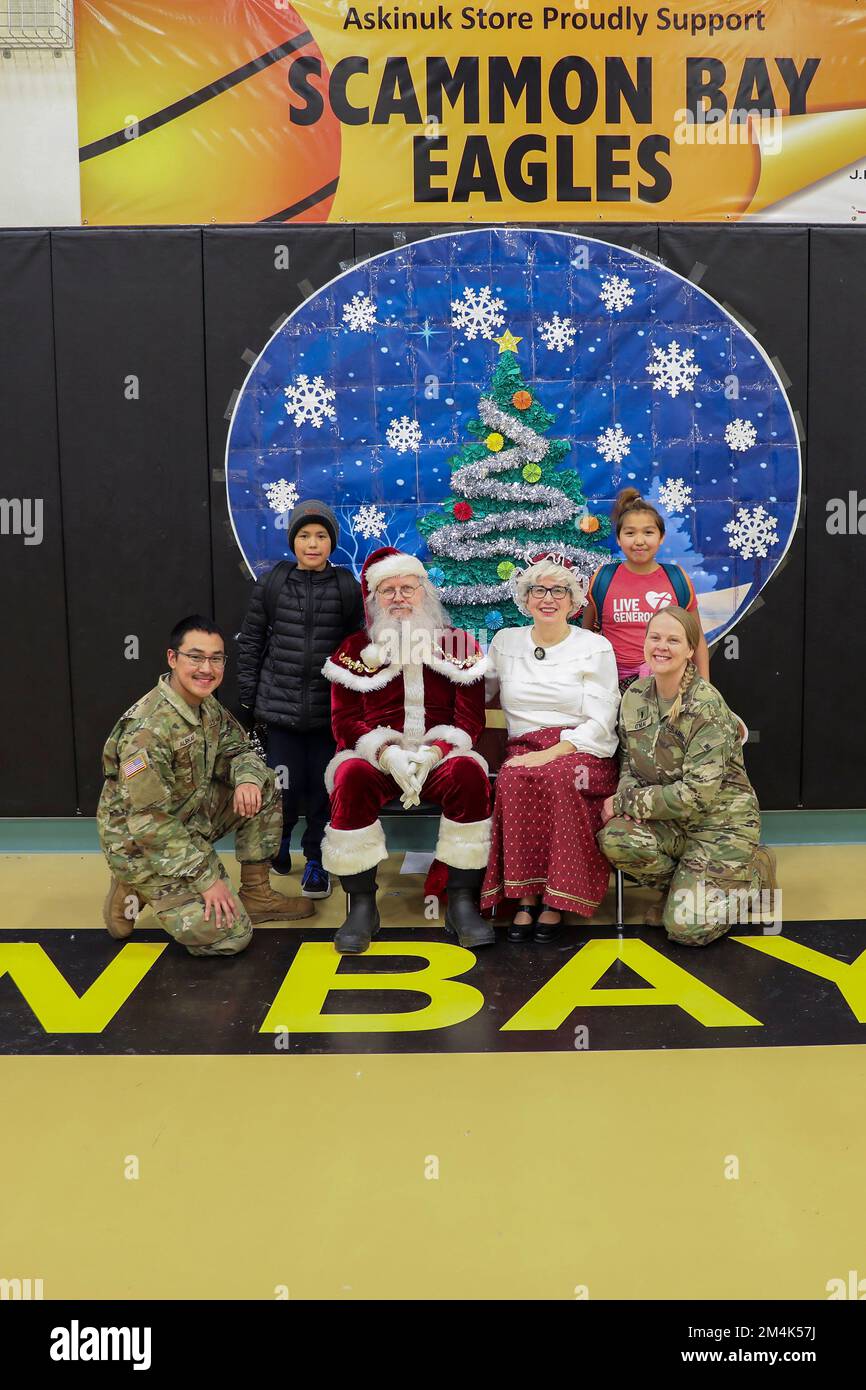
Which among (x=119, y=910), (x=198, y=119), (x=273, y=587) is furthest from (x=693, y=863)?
(x=198, y=119)

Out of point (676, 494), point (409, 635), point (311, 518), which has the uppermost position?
point (676, 494)

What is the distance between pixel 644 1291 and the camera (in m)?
1.89

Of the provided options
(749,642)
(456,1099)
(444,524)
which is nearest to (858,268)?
(749,642)

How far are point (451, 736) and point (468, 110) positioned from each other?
8.10ft

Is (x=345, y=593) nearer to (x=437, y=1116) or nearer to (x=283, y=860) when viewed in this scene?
(x=283, y=860)

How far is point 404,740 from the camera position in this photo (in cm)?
356

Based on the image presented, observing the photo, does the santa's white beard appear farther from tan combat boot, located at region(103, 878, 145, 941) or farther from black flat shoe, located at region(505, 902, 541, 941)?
tan combat boot, located at region(103, 878, 145, 941)

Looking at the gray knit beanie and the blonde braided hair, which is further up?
the gray knit beanie

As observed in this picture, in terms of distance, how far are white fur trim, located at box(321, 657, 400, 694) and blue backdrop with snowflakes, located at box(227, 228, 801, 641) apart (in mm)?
801

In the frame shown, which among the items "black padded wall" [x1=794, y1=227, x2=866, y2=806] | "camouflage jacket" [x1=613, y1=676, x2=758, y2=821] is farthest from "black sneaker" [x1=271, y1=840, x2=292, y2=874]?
"black padded wall" [x1=794, y1=227, x2=866, y2=806]

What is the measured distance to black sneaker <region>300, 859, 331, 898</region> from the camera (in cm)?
391

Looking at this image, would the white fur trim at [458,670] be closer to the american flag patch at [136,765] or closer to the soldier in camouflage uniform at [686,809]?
the soldier in camouflage uniform at [686,809]

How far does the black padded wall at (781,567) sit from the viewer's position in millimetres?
4199

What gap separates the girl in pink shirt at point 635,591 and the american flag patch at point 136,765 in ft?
5.17
